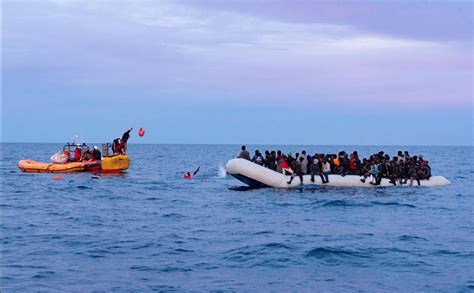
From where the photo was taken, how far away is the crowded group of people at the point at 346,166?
25.5 m

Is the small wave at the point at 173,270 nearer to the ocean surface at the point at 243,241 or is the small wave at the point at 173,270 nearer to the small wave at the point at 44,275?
the ocean surface at the point at 243,241

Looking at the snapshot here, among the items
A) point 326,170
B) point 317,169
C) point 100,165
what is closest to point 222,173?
point 100,165

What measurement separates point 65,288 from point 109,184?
2208cm

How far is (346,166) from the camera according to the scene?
87.0 feet

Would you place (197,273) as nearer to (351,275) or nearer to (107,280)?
(107,280)

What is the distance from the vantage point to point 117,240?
50.8 ft

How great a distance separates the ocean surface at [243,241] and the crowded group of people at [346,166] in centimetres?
65

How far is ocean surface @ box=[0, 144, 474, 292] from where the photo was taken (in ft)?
37.9

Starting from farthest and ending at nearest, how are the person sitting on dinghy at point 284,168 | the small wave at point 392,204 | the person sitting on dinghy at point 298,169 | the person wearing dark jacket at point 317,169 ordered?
the person sitting on dinghy at point 284,168
the person sitting on dinghy at point 298,169
the person wearing dark jacket at point 317,169
the small wave at point 392,204

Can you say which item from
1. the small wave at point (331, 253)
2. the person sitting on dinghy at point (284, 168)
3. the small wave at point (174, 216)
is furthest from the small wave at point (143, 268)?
the person sitting on dinghy at point (284, 168)

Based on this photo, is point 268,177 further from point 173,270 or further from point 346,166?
point 173,270

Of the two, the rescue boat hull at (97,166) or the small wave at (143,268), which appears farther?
the rescue boat hull at (97,166)

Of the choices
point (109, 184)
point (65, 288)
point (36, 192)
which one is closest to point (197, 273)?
point (65, 288)

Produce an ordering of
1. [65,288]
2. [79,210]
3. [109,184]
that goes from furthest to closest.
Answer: [109,184] → [79,210] → [65,288]
